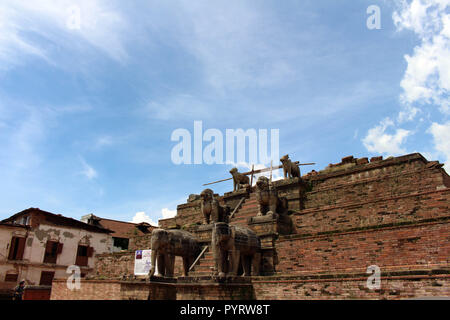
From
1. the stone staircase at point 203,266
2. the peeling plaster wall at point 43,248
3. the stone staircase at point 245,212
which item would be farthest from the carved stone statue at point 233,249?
the peeling plaster wall at point 43,248

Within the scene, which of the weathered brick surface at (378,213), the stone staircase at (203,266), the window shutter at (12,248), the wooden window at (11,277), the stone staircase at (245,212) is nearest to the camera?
the weathered brick surface at (378,213)

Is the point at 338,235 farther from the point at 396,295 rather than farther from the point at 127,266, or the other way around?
the point at 127,266

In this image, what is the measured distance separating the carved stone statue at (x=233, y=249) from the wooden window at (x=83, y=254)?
78.2 ft

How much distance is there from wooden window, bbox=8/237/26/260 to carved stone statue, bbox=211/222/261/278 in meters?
23.1

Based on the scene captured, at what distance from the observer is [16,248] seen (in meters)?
27.9

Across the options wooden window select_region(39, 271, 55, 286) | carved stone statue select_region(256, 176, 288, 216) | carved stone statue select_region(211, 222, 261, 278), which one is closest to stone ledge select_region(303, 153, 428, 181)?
carved stone statue select_region(256, 176, 288, 216)

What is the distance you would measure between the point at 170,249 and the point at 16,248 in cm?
2152

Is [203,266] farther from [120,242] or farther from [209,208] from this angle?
[120,242]

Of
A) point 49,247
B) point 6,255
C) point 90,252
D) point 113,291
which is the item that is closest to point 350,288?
point 113,291

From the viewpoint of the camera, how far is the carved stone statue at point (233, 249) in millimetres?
11195

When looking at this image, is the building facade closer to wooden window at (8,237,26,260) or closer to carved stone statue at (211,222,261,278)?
wooden window at (8,237,26,260)

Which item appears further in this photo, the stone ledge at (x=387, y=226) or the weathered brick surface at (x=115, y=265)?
the weathered brick surface at (x=115, y=265)

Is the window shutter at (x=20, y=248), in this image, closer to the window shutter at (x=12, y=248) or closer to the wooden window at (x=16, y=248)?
the wooden window at (x=16, y=248)
